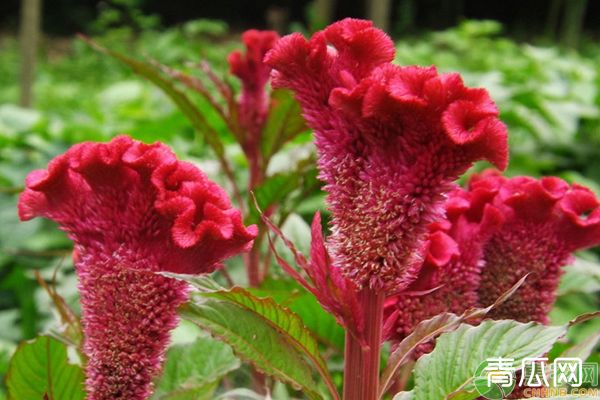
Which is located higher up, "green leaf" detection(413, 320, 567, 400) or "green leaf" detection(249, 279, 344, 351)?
"green leaf" detection(249, 279, 344, 351)

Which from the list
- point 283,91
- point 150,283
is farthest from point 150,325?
point 283,91

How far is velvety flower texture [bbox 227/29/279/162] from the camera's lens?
1632 mm

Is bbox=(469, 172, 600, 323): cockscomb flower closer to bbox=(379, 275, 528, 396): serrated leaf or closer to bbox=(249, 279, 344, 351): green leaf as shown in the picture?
bbox=(379, 275, 528, 396): serrated leaf

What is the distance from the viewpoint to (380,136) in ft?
2.73

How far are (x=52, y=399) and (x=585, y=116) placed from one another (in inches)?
112

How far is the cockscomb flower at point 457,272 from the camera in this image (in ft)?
3.40

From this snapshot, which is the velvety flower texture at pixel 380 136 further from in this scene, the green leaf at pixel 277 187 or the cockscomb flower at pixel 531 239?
the green leaf at pixel 277 187

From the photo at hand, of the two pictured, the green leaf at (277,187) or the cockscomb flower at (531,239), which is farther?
the green leaf at (277,187)

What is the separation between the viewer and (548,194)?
41.1 inches

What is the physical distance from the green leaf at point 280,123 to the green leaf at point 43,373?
78 cm

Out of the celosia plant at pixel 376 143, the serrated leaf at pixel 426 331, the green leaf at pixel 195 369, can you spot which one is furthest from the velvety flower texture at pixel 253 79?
the serrated leaf at pixel 426 331

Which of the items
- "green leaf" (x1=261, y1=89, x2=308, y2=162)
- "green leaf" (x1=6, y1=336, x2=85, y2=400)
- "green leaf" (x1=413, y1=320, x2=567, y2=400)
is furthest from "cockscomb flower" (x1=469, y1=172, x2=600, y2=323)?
"green leaf" (x1=261, y1=89, x2=308, y2=162)

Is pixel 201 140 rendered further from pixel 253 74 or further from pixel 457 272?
pixel 457 272

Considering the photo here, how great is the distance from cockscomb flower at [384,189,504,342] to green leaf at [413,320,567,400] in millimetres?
113
